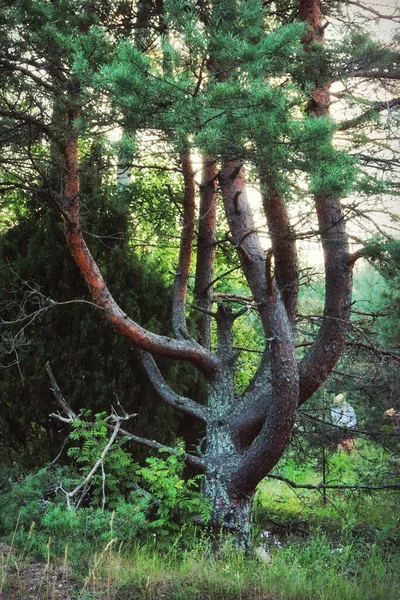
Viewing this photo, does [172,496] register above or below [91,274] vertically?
below

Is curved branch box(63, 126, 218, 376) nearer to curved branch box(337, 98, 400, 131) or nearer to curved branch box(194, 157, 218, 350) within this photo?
curved branch box(194, 157, 218, 350)

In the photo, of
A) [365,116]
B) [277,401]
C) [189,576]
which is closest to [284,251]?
[365,116]

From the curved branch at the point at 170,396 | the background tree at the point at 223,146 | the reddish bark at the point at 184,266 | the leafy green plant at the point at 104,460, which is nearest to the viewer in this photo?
the background tree at the point at 223,146

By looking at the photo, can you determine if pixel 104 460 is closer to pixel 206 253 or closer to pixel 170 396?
pixel 170 396

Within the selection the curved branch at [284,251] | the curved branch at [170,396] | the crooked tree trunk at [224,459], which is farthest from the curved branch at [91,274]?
the curved branch at [284,251]

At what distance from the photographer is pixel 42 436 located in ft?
23.4

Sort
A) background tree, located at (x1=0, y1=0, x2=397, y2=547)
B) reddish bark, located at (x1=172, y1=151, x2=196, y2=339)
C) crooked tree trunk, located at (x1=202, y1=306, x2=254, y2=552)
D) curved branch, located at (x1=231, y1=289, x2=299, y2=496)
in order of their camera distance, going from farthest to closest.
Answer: reddish bark, located at (x1=172, y1=151, x2=196, y2=339)
crooked tree trunk, located at (x1=202, y1=306, x2=254, y2=552)
curved branch, located at (x1=231, y1=289, x2=299, y2=496)
background tree, located at (x1=0, y1=0, x2=397, y2=547)

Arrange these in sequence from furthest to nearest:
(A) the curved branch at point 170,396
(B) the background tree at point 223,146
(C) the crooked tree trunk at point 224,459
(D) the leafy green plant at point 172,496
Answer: (A) the curved branch at point 170,396
(C) the crooked tree trunk at point 224,459
(D) the leafy green plant at point 172,496
(B) the background tree at point 223,146

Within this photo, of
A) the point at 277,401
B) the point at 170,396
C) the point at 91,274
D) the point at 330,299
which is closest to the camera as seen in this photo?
the point at 277,401

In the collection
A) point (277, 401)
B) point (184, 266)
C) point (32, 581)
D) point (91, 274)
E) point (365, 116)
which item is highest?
point (365, 116)

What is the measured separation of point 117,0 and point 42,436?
524 centimetres

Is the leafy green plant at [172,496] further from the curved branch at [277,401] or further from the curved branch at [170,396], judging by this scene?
the curved branch at [170,396]

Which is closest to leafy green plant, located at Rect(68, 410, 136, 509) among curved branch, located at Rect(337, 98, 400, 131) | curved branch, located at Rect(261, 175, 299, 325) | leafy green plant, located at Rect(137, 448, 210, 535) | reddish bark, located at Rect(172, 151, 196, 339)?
leafy green plant, located at Rect(137, 448, 210, 535)

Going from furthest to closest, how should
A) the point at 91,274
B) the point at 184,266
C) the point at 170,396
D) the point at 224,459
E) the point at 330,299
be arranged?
the point at 184,266 < the point at 170,396 < the point at 330,299 < the point at 224,459 < the point at 91,274
